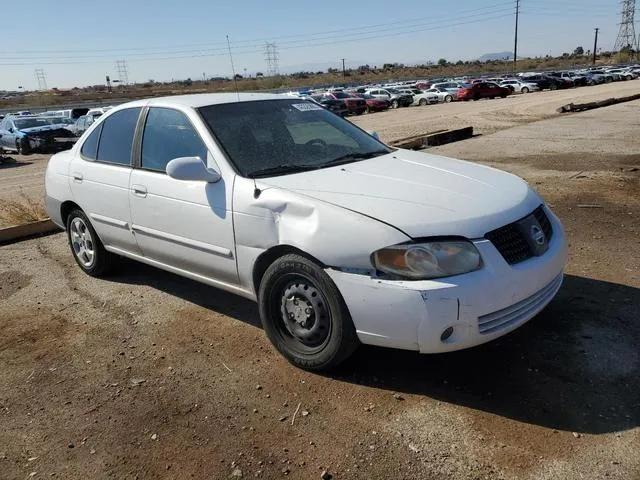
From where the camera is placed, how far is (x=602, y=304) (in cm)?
426

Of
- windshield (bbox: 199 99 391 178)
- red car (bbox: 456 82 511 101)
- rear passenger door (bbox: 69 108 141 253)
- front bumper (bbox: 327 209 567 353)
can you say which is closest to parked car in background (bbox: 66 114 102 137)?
rear passenger door (bbox: 69 108 141 253)

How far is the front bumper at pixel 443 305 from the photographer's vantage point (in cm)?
296

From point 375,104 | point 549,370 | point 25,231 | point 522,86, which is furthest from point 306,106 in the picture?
point 522,86

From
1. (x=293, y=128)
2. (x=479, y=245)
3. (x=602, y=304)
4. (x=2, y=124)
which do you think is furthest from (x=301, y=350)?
(x=2, y=124)

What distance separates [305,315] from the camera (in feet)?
11.4

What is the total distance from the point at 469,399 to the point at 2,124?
2659 cm

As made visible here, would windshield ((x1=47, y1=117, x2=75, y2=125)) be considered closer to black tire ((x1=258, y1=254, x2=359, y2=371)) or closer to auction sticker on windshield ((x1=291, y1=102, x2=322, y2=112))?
auction sticker on windshield ((x1=291, y1=102, x2=322, y2=112))

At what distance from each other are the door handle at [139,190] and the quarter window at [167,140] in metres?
0.16

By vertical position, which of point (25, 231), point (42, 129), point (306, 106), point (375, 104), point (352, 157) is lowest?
point (375, 104)

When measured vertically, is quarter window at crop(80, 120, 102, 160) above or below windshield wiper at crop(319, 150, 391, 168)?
above

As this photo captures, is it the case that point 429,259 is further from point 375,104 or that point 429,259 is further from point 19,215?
Result: point 375,104

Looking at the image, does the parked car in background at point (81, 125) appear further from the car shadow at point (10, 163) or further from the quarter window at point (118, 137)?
the quarter window at point (118, 137)

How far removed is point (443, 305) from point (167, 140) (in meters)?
2.55

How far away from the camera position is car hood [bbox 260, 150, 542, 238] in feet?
10.3
